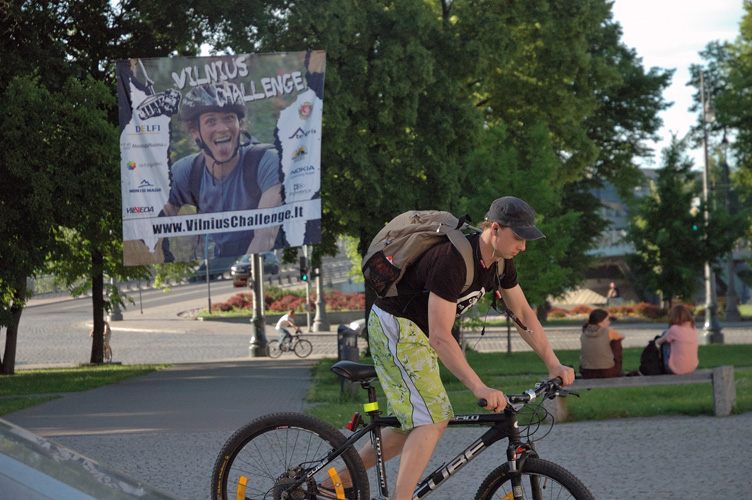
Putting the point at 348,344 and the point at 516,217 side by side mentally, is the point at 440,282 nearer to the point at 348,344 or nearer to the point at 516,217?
the point at 516,217

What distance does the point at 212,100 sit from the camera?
1473 centimetres

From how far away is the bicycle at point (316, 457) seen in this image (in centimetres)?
413

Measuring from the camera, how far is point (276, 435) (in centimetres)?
436

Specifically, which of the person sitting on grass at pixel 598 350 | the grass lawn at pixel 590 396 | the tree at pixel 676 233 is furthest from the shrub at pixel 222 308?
the person sitting on grass at pixel 598 350

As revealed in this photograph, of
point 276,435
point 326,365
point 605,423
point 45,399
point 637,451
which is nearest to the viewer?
point 276,435

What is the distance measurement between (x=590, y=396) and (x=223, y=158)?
6.63 metres


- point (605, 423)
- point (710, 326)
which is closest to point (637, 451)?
point (605, 423)

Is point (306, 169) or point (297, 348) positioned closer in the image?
point (306, 169)

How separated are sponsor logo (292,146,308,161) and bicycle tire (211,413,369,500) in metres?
10.5

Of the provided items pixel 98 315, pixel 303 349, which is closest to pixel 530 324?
pixel 98 315

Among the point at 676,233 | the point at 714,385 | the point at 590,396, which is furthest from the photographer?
the point at 676,233

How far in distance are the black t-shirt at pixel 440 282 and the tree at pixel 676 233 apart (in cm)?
2852

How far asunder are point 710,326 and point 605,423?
2058cm

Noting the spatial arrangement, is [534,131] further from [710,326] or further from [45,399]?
[45,399]
